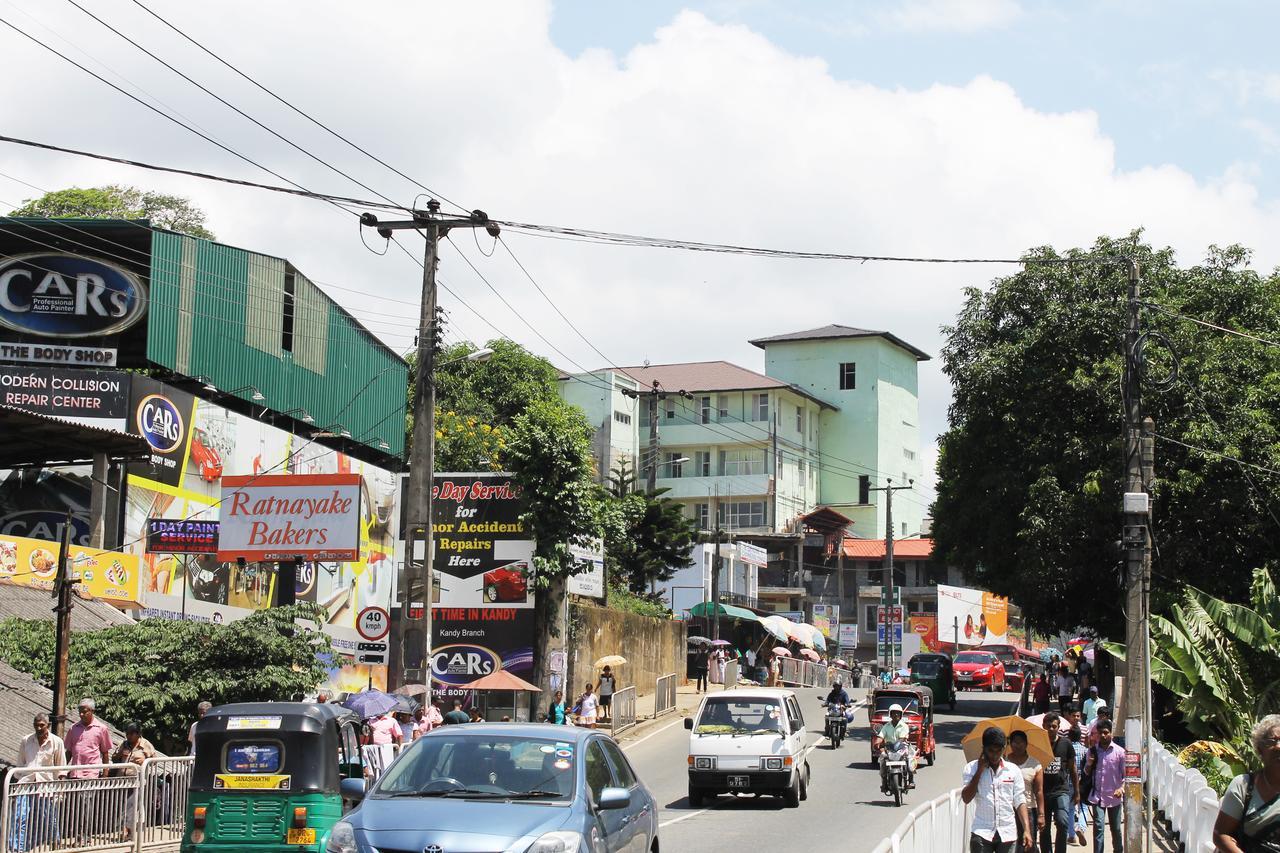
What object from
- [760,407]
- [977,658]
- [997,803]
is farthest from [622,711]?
[760,407]

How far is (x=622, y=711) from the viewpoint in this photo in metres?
36.3

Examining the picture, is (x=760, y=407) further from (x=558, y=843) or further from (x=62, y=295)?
(x=558, y=843)

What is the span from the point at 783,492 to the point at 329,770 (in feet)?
253

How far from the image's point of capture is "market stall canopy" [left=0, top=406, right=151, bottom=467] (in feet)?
64.1

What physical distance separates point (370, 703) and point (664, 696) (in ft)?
A: 69.8

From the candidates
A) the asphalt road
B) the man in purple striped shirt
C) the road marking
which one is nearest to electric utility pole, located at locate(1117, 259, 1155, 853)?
the man in purple striped shirt

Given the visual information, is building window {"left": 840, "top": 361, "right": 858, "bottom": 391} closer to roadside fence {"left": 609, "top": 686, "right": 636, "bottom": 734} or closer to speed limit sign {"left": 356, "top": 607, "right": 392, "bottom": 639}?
roadside fence {"left": 609, "top": 686, "right": 636, "bottom": 734}

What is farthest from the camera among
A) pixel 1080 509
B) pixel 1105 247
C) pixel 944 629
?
pixel 944 629

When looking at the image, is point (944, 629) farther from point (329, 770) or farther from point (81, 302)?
point (329, 770)

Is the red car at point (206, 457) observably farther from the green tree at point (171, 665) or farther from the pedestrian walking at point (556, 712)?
the green tree at point (171, 665)

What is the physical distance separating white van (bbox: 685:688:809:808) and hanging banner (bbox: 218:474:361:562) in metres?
8.10

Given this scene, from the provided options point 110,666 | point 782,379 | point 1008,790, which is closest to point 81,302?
point 110,666

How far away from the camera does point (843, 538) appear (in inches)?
3541

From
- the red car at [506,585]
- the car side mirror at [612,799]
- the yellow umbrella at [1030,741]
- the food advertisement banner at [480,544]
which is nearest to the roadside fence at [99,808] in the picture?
the car side mirror at [612,799]
